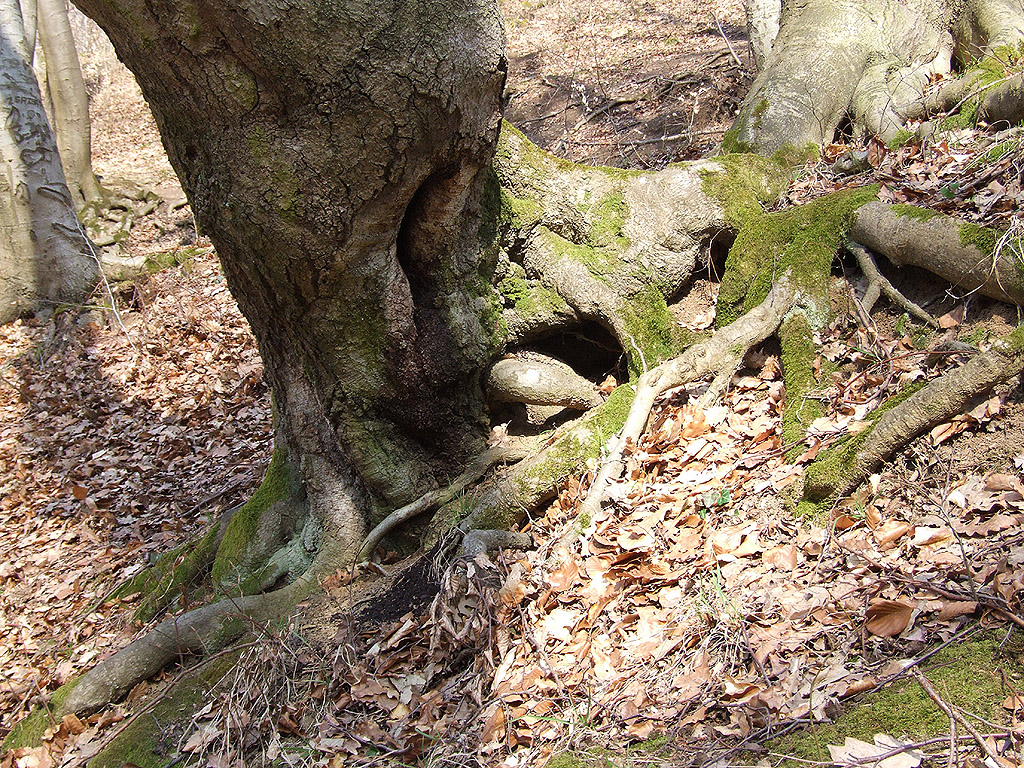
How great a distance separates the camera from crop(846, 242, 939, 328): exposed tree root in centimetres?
385

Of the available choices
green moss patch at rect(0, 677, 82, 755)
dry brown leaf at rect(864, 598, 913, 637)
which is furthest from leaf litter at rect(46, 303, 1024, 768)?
green moss patch at rect(0, 677, 82, 755)

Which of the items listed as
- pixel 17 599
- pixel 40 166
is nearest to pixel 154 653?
pixel 17 599

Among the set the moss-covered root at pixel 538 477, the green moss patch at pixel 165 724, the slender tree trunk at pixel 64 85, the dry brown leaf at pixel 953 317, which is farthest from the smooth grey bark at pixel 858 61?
the slender tree trunk at pixel 64 85

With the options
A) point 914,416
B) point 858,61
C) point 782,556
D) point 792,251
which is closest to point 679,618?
point 782,556

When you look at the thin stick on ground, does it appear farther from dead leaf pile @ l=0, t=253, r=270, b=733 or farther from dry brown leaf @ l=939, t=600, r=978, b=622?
dead leaf pile @ l=0, t=253, r=270, b=733

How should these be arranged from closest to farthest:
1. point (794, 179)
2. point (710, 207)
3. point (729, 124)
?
1. point (710, 207)
2. point (794, 179)
3. point (729, 124)

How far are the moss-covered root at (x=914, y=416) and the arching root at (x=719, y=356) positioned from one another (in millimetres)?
1105

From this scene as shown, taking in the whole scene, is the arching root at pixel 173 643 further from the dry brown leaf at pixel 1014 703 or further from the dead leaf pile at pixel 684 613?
the dry brown leaf at pixel 1014 703

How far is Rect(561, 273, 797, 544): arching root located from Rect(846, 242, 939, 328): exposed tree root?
0.42m

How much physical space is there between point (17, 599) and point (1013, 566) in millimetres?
7089

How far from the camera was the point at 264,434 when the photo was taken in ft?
24.6

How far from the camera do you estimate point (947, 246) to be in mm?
3697

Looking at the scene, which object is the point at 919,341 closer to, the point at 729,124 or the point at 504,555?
the point at 504,555

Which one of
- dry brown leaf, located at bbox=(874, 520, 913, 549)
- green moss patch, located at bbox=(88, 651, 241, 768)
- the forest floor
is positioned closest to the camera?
the forest floor
